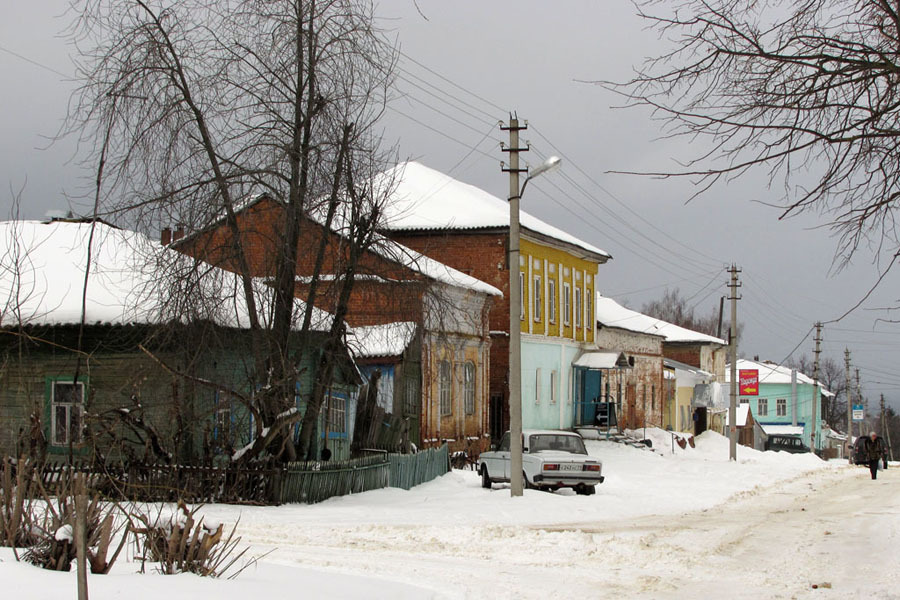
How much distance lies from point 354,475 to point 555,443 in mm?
5944

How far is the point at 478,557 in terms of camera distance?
13320 mm

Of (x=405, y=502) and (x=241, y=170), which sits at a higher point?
(x=241, y=170)

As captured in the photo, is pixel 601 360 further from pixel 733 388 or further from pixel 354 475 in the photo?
pixel 354 475

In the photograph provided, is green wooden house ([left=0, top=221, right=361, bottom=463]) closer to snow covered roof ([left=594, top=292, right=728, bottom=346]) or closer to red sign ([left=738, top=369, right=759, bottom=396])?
snow covered roof ([left=594, top=292, right=728, bottom=346])

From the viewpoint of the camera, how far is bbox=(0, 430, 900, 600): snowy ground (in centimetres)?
987

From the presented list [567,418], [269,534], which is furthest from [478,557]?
[567,418]

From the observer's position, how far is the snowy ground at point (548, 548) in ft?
32.4

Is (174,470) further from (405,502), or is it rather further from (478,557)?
(478,557)

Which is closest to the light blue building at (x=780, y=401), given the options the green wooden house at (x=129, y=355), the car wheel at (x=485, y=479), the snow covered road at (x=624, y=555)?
the car wheel at (x=485, y=479)

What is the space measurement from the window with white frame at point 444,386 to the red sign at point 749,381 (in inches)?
1606

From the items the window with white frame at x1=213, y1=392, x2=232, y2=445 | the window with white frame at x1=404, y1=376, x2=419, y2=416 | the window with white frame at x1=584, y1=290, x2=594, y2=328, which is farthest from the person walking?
the window with white frame at x1=213, y1=392, x2=232, y2=445

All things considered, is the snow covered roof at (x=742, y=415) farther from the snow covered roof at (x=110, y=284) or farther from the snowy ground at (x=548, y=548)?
the snow covered roof at (x=110, y=284)

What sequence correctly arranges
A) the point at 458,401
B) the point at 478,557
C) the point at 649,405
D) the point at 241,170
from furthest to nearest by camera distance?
the point at 649,405, the point at 458,401, the point at 241,170, the point at 478,557

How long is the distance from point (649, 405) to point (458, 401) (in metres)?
22.4
